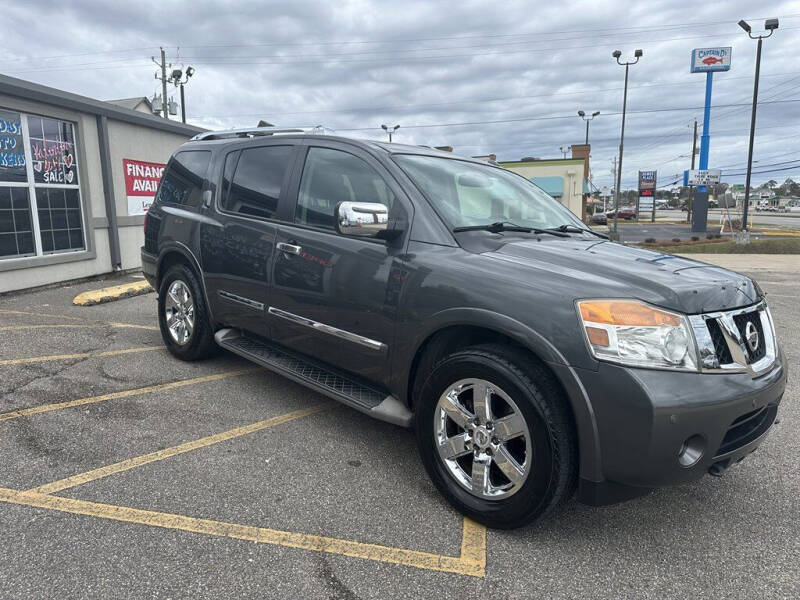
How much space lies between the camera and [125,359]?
5293 mm

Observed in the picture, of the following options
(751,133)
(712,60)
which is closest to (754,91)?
(751,133)

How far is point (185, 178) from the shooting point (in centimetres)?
518

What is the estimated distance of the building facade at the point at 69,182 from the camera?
335 inches

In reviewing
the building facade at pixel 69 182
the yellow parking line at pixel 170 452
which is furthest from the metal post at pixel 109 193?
the yellow parking line at pixel 170 452

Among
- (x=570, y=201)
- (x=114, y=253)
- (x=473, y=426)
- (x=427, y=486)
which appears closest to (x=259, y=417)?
(x=427, y=486)

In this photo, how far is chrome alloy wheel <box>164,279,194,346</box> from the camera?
197 inches

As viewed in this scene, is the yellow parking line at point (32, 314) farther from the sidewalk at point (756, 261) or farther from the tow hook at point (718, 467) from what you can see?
the sidewalk at point (756, 261)

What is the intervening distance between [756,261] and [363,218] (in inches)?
698

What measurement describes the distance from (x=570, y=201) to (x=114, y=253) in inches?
1262

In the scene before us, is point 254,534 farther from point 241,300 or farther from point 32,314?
point 32,314

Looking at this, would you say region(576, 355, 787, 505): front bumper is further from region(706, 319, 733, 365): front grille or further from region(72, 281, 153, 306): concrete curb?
region(72, 281, 153, 306): concrete curb

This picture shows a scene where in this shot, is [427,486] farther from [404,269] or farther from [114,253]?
[114,253]

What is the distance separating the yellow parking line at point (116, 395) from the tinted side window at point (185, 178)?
152 cm

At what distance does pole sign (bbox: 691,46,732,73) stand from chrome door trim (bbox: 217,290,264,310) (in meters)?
39.0
